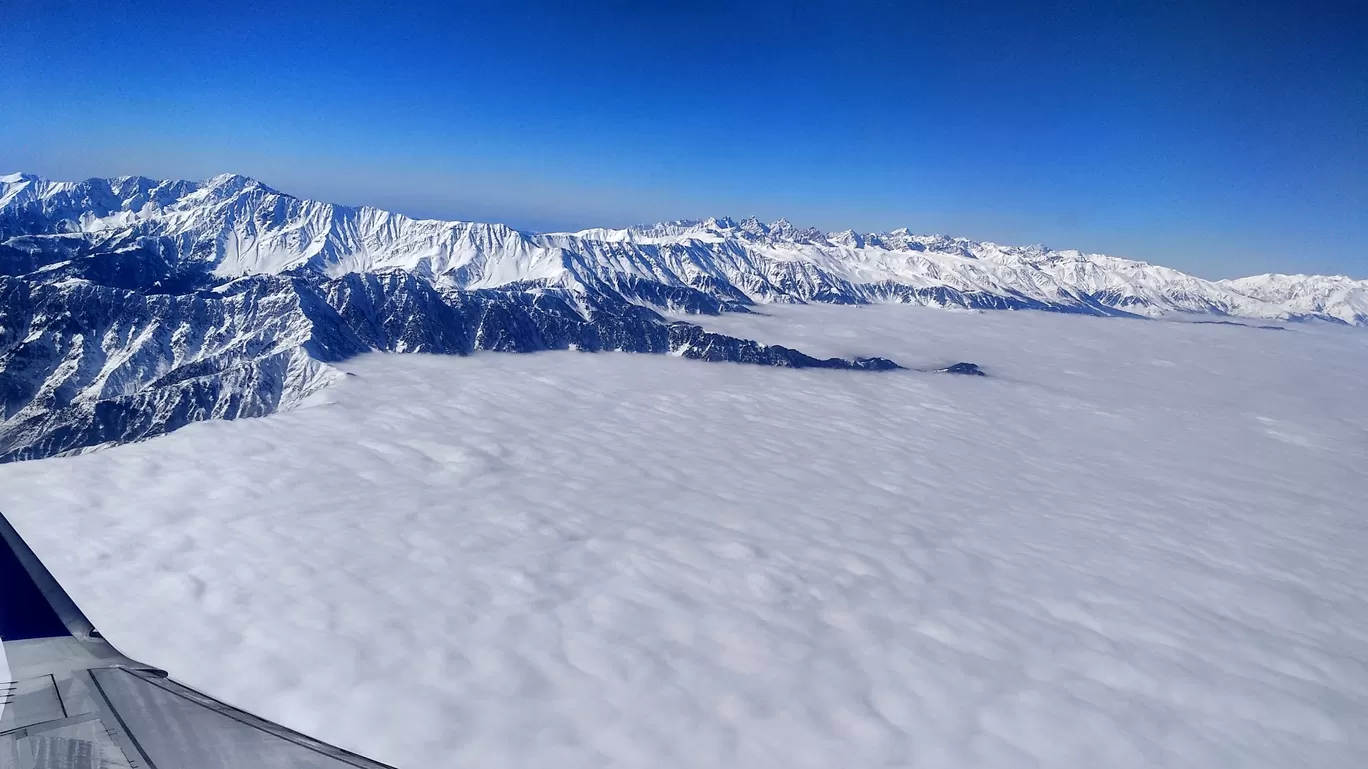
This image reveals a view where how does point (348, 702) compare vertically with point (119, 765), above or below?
below

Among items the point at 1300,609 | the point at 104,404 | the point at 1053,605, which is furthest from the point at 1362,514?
the point at 104,404

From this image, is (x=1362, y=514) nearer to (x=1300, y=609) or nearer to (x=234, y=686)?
(x=1300, y=609)

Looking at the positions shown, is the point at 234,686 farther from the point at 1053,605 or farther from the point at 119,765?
the point at 1053,605

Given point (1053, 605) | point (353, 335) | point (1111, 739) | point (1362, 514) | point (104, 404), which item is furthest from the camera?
point (353, 335)

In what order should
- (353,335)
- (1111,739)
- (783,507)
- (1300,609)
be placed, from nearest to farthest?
(1111,739) < (1300,609) < (783,507) < (353,335)

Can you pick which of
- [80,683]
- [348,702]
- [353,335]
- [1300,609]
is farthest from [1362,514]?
[353,335]

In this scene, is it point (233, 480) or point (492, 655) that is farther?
point (233, 480)

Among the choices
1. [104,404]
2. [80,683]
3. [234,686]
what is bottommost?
[104,404]
